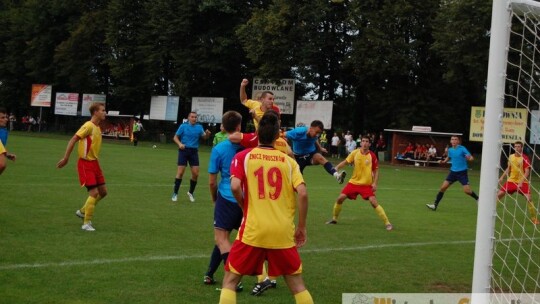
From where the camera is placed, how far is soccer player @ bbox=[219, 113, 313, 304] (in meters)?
5.50

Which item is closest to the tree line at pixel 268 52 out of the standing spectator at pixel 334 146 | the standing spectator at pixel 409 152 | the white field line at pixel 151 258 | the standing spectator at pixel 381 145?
the standing spectator at pixel 381 145

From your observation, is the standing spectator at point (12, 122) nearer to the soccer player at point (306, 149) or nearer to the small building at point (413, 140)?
the small building at point (413, 140)

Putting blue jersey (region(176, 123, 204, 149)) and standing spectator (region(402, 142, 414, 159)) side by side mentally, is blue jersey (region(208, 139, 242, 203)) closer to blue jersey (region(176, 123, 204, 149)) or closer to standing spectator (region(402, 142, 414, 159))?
blue jersey (region(176, 123, 204, 149))

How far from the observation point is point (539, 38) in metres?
7.25

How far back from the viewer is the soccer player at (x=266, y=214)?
18.1ft

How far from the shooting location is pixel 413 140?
136 ft

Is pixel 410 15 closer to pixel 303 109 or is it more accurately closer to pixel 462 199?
pixel 303 109

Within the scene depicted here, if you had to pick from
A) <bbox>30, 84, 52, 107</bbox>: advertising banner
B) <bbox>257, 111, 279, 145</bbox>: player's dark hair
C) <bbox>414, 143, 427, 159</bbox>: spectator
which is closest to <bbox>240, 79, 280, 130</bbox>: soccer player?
<bbox>257, 111, 279, 145</bbox>: player's dark hair

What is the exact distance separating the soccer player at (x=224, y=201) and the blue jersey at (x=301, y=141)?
3986mm

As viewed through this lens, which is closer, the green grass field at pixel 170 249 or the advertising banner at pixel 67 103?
the green grass field at pixel 170 249

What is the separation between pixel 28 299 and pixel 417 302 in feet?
13.6

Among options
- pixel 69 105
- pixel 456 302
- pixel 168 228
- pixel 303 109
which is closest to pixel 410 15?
pixel 303 109

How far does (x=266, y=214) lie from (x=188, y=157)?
414 inches

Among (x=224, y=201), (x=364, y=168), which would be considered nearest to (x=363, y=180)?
(x=364, y=168)
